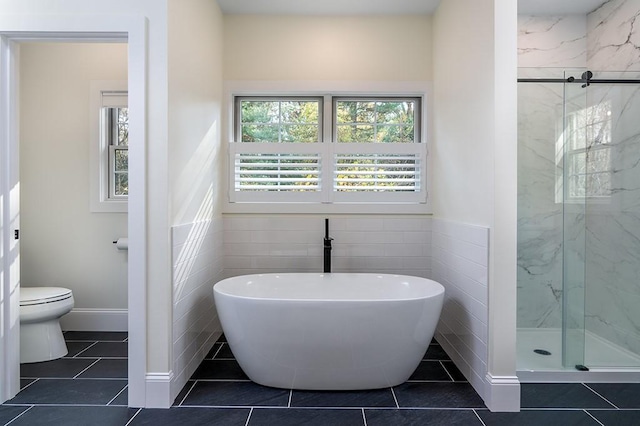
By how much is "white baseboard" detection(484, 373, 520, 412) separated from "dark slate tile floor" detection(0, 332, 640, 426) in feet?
0.14

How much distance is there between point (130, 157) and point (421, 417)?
213cm

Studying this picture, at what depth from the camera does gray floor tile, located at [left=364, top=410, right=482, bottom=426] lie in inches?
82.7

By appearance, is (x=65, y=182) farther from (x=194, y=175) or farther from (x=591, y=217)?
(x=591, y=217)

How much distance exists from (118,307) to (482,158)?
10.4ft

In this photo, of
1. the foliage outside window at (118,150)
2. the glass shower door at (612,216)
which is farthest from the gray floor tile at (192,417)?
the glass shower door at (612,216)

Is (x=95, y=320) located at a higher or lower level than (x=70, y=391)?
higher

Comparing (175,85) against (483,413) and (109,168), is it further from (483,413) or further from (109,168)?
(483,413)

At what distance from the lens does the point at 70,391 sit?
7.95ft

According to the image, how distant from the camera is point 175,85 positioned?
235cm

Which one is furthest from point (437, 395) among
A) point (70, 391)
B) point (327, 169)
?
point (70, 391)

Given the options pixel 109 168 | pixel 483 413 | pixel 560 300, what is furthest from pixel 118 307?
pixel 560 300

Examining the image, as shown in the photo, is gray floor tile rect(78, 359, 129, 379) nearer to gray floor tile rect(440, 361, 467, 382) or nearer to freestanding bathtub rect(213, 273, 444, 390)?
freestanding bathtub rect(213, 273, 444, 390)

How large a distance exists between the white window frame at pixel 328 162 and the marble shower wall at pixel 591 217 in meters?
0.84

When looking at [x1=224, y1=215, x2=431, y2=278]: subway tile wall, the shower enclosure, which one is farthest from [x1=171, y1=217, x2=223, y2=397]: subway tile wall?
the shower enclosure
